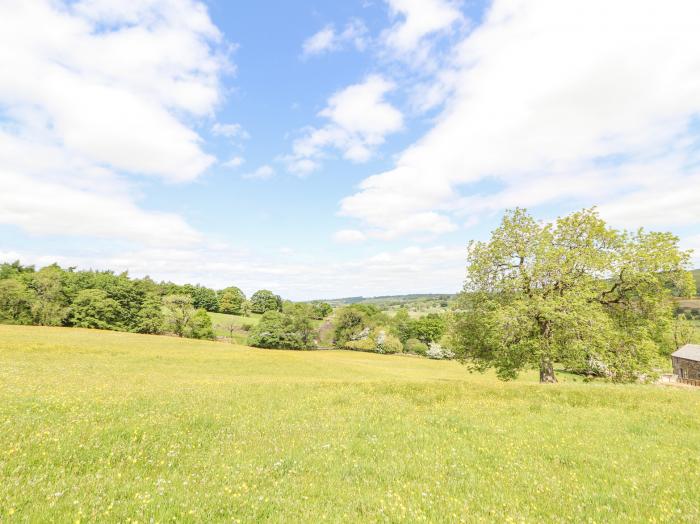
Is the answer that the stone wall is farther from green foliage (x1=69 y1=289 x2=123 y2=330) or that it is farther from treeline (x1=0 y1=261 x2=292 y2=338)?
green foliage (x1=69 y1=289 x2=123 y2=330)

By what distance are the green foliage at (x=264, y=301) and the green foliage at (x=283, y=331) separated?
56.1 meters

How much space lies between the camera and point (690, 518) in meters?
6.52

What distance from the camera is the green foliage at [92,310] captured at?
86.5 meters

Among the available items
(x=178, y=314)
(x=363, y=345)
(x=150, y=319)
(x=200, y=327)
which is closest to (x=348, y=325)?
(x=363, y=345)

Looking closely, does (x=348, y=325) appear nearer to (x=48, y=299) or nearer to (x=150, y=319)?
(x=150, y=319)

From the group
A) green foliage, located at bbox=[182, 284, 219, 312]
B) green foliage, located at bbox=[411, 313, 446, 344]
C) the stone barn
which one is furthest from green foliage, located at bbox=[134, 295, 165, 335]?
the stone barn

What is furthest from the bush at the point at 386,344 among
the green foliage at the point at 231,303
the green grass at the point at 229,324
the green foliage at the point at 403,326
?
the green foliage at the point at 231,303

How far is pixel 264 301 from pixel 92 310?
274 feet

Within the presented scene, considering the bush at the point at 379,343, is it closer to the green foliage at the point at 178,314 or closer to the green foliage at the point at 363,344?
the green foliage at the point at 363,344

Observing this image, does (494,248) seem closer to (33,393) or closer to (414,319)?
(33,393)

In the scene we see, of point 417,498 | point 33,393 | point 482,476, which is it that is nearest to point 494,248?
point 482,476

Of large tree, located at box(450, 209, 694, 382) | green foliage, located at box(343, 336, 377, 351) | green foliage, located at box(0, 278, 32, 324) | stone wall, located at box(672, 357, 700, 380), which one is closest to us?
large tree, located at box(450, 209, 694, 382)

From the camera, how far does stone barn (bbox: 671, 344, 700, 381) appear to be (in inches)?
2500

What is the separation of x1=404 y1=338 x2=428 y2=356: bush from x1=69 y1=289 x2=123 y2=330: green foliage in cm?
9330
